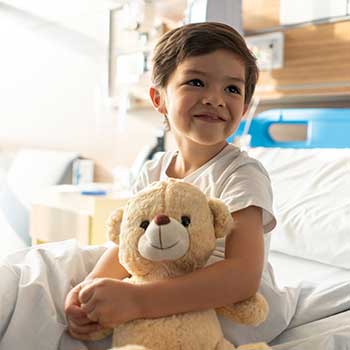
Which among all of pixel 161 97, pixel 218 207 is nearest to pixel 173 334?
pixel 218 207

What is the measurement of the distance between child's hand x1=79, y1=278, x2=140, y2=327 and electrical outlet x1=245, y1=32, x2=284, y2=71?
1.39 metres

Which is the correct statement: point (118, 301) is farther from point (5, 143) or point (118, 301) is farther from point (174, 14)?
point (5, 143)

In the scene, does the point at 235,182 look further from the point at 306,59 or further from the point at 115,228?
the point at 306,59

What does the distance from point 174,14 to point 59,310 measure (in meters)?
1.89

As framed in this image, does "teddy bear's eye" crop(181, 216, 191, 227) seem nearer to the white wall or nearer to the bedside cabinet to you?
the bedside cabinet

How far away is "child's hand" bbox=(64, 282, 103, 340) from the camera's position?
741 millimetres

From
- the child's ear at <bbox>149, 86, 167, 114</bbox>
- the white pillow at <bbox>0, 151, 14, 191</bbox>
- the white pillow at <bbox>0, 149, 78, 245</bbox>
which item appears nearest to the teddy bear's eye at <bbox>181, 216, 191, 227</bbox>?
the child's ear at <bbox>149, 86, 167, 114</bbox>

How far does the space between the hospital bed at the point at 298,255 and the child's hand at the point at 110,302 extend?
80 mm

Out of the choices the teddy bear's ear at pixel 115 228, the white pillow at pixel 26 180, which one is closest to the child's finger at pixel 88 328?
the teddy bear's ear at pixel 115 228

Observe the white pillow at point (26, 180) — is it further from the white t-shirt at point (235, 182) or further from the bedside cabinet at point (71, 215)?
the white t-shirt at point (235, 182)

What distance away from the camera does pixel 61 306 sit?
2.60 feet

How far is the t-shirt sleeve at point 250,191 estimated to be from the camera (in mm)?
809

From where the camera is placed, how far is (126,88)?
2652 mm

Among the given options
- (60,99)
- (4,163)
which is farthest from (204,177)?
(4,163)
